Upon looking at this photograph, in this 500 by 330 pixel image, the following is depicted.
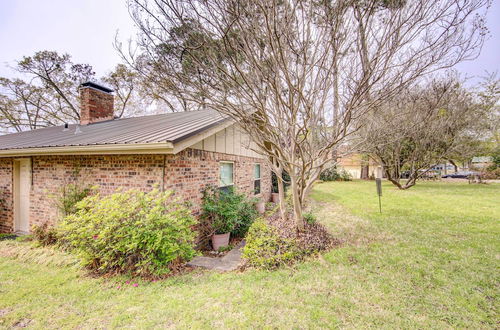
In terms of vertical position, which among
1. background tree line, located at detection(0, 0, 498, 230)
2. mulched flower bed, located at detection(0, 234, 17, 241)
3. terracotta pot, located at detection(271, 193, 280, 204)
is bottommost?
mulched flower bed, located at detection(0, 234, 17, 241)

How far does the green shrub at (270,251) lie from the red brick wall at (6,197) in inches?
298

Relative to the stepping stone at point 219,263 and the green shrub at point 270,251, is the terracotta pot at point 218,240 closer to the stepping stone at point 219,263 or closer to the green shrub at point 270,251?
the stepping stone at point 219,263

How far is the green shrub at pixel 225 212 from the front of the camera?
18.4 feet

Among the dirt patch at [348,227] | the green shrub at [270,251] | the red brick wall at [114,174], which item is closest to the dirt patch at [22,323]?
the red brick wall at [114,174]

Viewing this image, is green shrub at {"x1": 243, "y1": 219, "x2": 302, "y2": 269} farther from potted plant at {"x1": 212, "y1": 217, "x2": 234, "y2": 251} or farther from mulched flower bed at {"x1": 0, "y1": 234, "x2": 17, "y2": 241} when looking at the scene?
mulched flower bed at {"x1": 0, "y1": 234, "x2": 17, "y2": 241}

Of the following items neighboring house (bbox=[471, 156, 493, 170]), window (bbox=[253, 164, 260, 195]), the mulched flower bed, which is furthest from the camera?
neighboring house (bbox=[471, 156, 493, 170])

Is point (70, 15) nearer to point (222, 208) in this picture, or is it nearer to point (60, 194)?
point (60, 194)

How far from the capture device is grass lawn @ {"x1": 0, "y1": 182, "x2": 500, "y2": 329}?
2.63 m

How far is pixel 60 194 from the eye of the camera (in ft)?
19.2

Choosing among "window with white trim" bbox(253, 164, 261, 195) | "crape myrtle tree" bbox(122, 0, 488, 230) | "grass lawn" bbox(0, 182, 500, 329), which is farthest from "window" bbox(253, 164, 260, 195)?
"crape myrtle tree" bbox(122, 0, 488, 230)

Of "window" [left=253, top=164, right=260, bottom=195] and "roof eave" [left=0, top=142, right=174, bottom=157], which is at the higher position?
"roof eave" [left=0, top=142, right=174, bottom=157]

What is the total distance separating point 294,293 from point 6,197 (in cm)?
895

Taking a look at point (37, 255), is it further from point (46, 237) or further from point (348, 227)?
point (348, 227)

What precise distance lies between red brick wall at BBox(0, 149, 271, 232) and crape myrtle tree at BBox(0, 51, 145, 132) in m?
12.8
